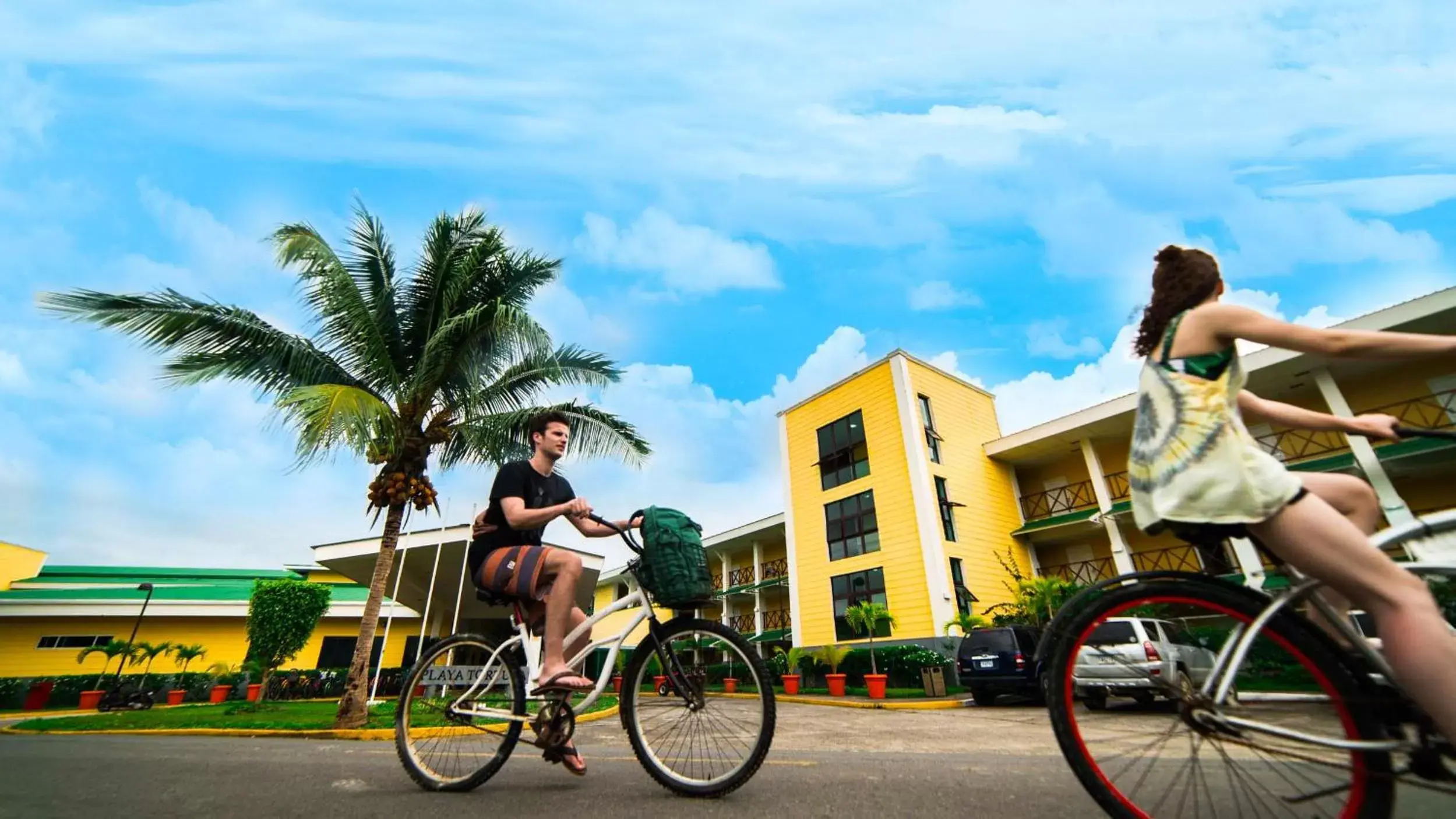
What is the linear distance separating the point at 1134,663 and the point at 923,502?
61.9 feet

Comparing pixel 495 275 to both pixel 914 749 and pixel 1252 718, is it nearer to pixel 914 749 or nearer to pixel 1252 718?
pixel 914 749

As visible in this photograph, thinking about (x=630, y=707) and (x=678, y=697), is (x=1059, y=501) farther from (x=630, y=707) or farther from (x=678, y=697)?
(x=630, y=707)

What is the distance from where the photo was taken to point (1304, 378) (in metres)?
16.0

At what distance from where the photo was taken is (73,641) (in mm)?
19469

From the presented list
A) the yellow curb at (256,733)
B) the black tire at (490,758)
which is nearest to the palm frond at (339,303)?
the yellow curb at (256,733)

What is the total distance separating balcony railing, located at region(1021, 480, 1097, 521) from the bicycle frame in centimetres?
2053

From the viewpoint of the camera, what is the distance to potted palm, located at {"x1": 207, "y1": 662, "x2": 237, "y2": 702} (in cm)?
1816

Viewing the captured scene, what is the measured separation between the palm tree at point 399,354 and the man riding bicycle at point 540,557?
5.23 meters

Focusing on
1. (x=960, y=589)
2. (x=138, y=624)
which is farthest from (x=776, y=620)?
(x=138, y=624)

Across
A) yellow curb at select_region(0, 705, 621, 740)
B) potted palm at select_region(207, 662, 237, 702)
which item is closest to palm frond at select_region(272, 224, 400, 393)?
yellow curb at select_region(0, 705, 621, 740)

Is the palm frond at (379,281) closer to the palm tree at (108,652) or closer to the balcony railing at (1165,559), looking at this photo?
the palm tree at (108,652)

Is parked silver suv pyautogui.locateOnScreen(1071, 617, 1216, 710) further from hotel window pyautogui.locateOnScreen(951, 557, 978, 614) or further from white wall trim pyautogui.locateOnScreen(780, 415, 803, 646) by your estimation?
white wall trim pyautogui.locateOnScreen(780, 415, 803, 646)

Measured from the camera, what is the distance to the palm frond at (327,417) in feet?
23.2

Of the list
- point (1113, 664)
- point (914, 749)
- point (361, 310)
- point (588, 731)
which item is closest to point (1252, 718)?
point (1113, 664)
